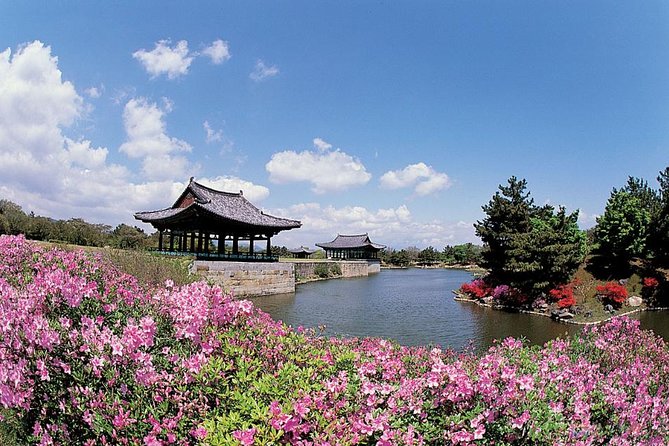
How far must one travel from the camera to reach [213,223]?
18.2m

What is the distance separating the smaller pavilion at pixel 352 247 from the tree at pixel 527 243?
25535 millimetres

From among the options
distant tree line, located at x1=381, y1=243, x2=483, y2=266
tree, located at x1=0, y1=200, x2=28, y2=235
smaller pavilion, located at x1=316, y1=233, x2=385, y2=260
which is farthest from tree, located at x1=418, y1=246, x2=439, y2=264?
tree, located at x1=0, y1=200, x2=28, y2=235

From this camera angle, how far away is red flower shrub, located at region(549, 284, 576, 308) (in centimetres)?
1422

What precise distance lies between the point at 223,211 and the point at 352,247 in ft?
→ 90.8

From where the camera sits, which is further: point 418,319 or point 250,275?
point 250,275

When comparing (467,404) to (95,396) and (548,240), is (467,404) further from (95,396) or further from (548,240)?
(548,240)

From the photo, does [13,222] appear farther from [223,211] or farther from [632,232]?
[632,232]

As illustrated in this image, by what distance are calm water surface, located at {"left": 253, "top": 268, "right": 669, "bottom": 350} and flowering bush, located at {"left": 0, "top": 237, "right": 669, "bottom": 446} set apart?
19.0ft

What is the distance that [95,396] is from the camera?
2.05m

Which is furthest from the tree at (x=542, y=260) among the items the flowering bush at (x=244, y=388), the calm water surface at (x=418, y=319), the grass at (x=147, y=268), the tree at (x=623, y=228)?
the flowering bush at (x=244, y=388)

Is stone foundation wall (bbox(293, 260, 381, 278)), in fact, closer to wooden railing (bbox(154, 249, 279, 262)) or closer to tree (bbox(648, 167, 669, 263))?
wooden railing (bbox(154, 249, 279, 262))

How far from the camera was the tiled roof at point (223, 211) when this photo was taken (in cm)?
1805

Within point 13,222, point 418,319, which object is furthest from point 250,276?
point 13,222

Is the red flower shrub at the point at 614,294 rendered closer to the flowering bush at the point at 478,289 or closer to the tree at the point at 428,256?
the flowering bush at the point at 478,289
